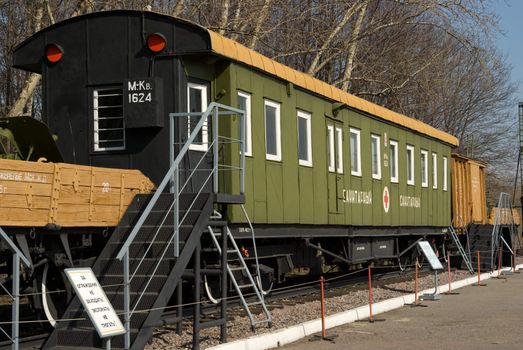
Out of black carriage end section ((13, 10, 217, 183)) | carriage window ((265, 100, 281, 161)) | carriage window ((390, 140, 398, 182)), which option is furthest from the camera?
carriage window ((390, 140, 398, 182))

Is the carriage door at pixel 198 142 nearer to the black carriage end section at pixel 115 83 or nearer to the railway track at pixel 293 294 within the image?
the black carriage end section at pixel 115 83

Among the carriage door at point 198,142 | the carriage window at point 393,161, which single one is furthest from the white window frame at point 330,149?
the carriage door at point 198,142

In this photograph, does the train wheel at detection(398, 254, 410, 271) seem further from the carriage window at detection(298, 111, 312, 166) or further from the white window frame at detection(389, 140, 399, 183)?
the carriage window at detection(298, 111, 312, 166)

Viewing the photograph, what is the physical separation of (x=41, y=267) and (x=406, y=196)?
11315 mm

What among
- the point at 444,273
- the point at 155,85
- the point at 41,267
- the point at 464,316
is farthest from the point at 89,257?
the point at 444,273

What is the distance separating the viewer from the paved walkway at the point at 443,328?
9.83 meters

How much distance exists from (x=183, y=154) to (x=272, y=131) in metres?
3.85

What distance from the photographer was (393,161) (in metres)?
18.4

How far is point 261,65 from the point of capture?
39.1 ft

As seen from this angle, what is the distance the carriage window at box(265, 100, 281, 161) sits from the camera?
483 inches

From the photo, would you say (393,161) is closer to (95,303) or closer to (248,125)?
(248,125)

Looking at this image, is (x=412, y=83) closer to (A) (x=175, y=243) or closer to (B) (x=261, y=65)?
(B) (x=261, y=65)

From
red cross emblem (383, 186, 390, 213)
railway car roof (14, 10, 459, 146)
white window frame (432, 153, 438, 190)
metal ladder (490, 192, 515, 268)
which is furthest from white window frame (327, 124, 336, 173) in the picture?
metal ladder (490, 192, 515, 268)

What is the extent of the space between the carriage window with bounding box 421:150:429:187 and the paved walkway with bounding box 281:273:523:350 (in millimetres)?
5576
